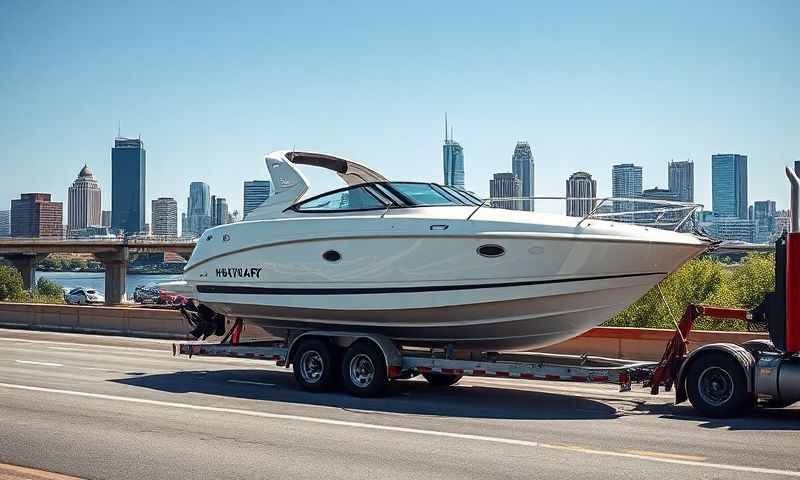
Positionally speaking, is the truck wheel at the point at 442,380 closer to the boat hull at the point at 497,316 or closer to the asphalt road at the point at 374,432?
the asphalt road at the point at 374,432

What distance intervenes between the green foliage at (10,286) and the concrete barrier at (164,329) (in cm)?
4687

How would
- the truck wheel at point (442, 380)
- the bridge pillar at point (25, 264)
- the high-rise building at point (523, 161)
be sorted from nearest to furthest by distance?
the truck wheel at point (442, 380) → the bridge pillar at point (25, 264) → the high-rise building at point (523, 161)

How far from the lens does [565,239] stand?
11.8m

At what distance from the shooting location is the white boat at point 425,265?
39.0 feet

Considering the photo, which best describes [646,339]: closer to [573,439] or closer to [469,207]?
[469,207]

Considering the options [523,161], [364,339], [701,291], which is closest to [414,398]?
[364,339]

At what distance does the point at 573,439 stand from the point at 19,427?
6215mm

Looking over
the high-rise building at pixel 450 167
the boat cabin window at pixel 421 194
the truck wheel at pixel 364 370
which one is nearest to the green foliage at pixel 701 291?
the high-rise building at pixel 450 167

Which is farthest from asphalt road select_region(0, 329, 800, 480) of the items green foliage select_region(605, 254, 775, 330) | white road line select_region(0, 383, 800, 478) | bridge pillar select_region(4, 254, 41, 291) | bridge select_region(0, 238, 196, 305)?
bridge pillar select_region(4, 254, 41, 291)

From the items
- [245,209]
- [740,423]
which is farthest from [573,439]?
[245,209]

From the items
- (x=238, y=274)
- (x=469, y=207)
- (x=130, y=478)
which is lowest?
(x=130, y=478)

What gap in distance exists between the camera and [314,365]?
1391 cm

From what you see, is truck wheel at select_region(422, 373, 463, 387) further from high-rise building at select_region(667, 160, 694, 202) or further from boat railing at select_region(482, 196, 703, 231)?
high-rise building at select_region(667, 160, 694, 202)

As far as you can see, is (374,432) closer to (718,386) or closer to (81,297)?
(718,386)
